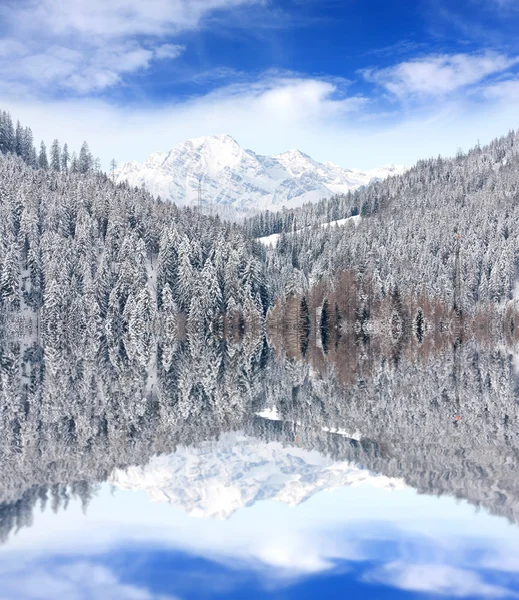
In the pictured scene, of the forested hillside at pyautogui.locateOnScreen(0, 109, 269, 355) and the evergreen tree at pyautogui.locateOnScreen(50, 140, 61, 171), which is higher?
the evergreen tree at pyautogui.locateOnScreen(50, 140, 61, 171)

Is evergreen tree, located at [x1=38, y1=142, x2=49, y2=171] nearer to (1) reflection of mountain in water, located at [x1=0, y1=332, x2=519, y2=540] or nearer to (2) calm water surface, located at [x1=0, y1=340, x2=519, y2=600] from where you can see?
(1) reflection of mountain in water, located at [x1=0, y1=332, x2=519, y2=540]

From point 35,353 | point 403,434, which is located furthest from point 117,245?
point 403,434

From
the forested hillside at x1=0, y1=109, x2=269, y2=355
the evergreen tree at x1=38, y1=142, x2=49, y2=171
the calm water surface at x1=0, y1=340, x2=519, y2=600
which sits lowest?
the calm water surface at x1=0, y1=340, x2=519, y2=600

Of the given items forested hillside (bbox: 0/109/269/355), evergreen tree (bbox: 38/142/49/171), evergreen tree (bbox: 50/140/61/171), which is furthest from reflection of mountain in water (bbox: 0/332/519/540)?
evergreen tree (bbox: 50/140/61/171)

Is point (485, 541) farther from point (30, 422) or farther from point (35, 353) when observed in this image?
point (35, 353)

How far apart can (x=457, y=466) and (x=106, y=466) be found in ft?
27.9

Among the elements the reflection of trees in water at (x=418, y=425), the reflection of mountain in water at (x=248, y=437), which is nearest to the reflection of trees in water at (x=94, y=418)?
the reflection of mountain in water at (x=248, y=437)

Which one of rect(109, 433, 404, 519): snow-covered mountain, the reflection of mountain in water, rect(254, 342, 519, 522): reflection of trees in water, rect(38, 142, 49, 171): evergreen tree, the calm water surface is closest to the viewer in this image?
the calm water surface

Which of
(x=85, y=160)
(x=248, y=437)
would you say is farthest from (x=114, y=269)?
(x=248, y=437)

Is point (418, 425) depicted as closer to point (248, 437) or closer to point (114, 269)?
point (248, 437)

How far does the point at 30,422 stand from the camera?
914 inches

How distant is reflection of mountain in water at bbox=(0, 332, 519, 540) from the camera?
49.1 ft

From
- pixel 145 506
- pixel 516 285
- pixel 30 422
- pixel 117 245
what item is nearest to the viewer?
pixel 145 506

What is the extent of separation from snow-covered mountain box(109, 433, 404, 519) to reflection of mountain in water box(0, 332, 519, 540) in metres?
0.04
